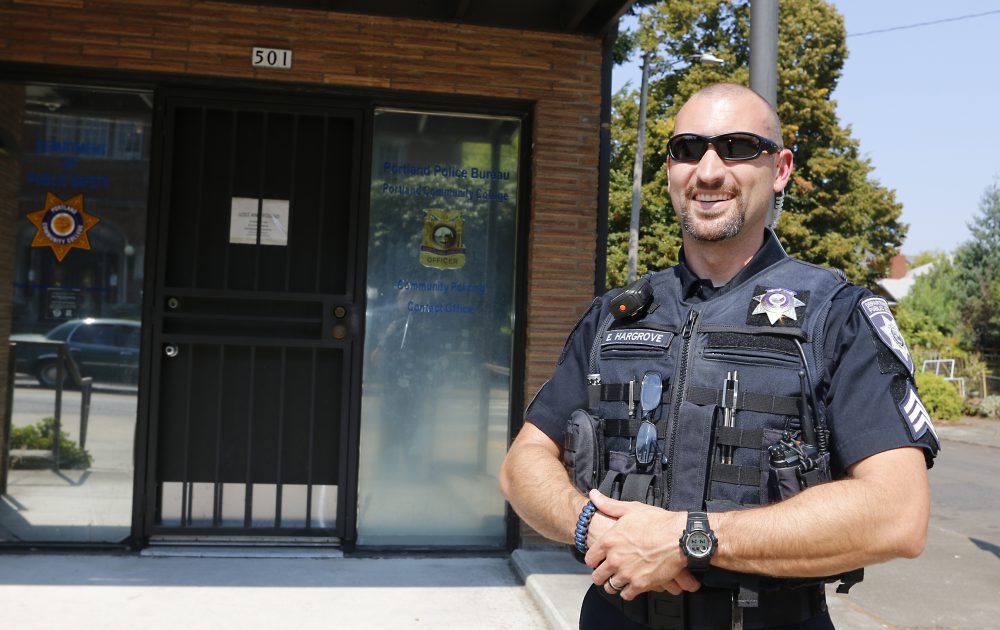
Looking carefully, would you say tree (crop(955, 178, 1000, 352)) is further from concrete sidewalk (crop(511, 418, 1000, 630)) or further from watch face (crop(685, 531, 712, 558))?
watch face (crop(685, 531, 712, 558))

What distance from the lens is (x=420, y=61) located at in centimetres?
557

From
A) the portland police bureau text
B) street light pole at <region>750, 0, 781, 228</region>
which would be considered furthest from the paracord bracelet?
the portland police bureau text

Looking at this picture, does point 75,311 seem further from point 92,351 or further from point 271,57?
point 271,57

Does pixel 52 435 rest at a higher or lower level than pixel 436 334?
lower

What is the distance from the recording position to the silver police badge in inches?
70.6

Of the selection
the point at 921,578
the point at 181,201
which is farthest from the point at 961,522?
the point at 181,201

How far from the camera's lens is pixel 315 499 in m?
5.70

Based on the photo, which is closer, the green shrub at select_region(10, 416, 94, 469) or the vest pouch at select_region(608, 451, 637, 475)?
the vest pouch at select_region(608, 451, 637, 475)

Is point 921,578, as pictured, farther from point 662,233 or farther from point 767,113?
point 662,233

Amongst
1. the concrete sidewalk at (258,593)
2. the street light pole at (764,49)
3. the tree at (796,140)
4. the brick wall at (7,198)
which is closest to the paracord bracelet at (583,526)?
the street light pole at (764,49)

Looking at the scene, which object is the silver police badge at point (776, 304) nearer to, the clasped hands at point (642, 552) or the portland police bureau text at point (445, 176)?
the clasped hands at point (642, 552)

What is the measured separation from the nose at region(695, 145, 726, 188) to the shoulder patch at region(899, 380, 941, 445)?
1.73 feet

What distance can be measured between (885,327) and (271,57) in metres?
4.51

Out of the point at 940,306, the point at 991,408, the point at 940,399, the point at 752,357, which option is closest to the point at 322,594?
the point at 752,357
